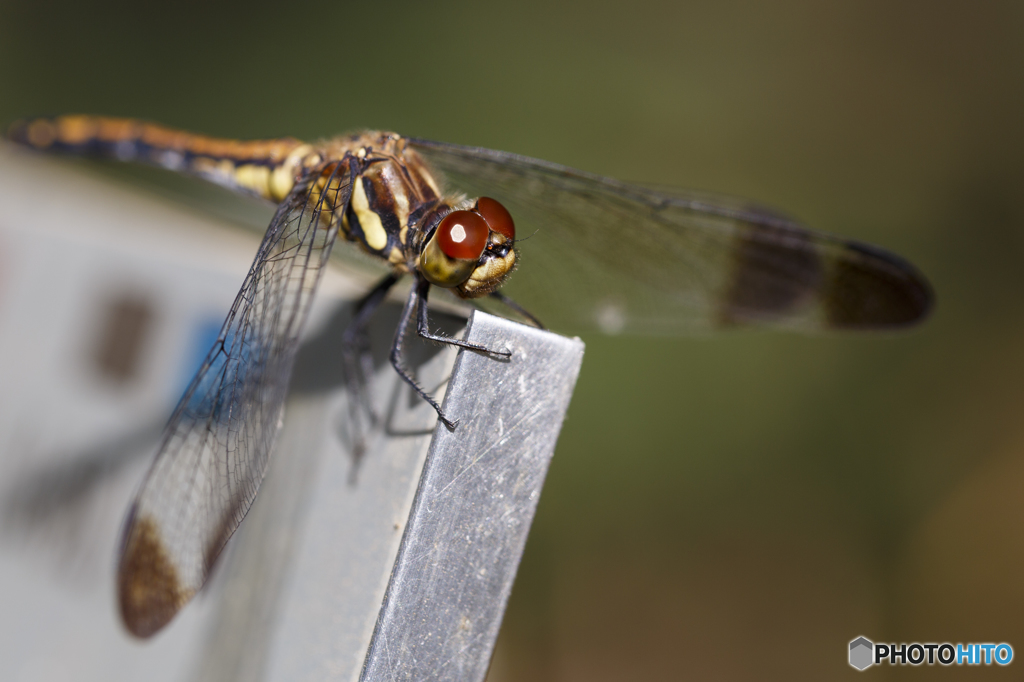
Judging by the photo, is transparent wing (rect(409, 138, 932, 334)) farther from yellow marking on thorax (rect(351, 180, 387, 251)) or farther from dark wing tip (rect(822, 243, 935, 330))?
yellow marking on thorax (rect(351, 180, 387, 251))

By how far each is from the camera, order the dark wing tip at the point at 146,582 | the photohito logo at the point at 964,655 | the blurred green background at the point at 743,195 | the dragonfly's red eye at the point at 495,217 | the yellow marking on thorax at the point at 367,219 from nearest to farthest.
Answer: the dark wing tip at the point at 146,582 < the dragonfly's red eye at the point at 495,217 < the yellow marking on thorax at the point at 367,219 < the photohito logo at the point at 964,655 < the blurred green background at the point at 743,195

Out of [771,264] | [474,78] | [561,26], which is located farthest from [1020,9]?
[771,264]

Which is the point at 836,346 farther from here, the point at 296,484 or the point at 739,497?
the point at 296,484

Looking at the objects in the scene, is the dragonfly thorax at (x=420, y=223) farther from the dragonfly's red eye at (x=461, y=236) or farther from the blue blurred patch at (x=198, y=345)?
the blue blurred patch at (x=198, y=345)

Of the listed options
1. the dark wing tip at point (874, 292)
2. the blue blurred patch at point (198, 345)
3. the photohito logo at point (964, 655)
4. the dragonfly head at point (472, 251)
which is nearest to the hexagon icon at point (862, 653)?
the photohito logo at point (964, 655)

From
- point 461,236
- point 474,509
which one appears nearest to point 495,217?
point 461,236

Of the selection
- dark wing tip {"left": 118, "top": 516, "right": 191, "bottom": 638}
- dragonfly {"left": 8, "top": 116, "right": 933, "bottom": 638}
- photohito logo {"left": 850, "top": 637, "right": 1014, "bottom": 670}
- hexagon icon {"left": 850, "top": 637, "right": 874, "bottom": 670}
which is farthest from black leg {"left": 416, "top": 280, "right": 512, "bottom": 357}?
photohito logo {"left": 850, "top": 637, "right": 1014, "bottom": 670}

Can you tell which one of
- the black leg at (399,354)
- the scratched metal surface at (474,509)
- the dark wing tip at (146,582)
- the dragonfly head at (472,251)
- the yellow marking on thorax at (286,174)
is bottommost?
the dark wing tip at (146,582)

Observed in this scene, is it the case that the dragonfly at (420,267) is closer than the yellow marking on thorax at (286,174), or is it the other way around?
the dragonfly at (420,267)
